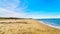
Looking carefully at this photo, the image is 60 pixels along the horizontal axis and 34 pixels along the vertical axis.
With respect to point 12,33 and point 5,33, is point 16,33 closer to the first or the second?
point 12,33

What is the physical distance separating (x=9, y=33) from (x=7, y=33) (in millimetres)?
100

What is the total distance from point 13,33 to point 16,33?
0.15m

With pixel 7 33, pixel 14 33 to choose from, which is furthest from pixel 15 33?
pixel 7 33

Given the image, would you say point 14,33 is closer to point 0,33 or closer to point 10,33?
point 10,33

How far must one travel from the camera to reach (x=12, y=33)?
552 centimetres

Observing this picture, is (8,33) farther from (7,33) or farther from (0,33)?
(0,33)

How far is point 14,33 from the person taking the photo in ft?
18.1

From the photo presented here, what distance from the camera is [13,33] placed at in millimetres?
5496

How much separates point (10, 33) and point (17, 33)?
0.36 meters

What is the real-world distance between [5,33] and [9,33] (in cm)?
20

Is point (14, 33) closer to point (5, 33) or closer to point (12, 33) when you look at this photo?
point (12, 33)

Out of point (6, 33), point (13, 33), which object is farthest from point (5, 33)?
point (13, 33)

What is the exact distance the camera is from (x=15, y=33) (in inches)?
217

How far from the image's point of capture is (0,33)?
5.44 metres
